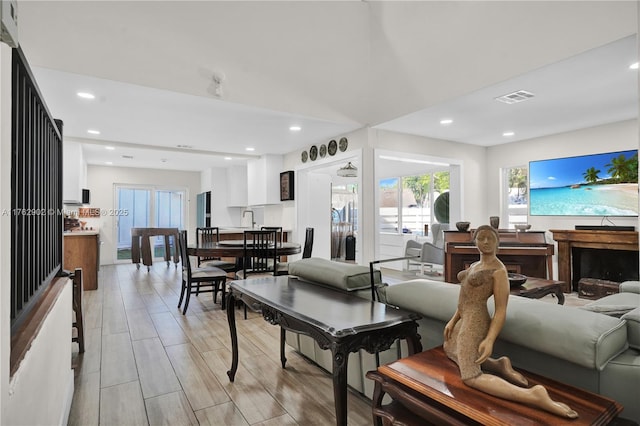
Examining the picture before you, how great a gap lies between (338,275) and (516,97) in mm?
3114

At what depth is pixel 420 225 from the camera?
7551mm

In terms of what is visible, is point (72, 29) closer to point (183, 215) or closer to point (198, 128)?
point (198, 128)

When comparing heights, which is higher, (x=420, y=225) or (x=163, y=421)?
(x=420, y=225)

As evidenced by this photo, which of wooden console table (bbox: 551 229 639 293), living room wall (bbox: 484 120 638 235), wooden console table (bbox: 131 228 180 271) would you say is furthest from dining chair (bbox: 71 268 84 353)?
living room wall (bbox: 484 120 638 235)

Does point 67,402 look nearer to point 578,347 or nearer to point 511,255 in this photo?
point 578,347

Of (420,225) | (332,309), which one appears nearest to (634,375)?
(332,309)

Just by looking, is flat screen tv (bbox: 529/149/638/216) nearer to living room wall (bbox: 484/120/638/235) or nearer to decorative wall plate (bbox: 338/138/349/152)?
living room wall (bbox: 484/120/638/235)

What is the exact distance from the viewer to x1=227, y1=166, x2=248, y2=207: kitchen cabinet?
26.5ft

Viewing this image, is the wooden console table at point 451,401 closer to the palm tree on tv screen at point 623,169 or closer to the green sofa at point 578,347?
the green sofa at point 578,347

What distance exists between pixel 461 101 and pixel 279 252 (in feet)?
9.05

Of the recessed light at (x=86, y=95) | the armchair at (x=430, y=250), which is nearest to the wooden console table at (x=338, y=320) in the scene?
the recessed light at (x=86, y=95)

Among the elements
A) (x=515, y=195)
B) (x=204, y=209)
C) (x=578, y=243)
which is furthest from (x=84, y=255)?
(x=578, y=243)

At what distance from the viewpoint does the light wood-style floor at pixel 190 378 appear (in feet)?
6.61

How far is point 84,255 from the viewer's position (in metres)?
5.36
